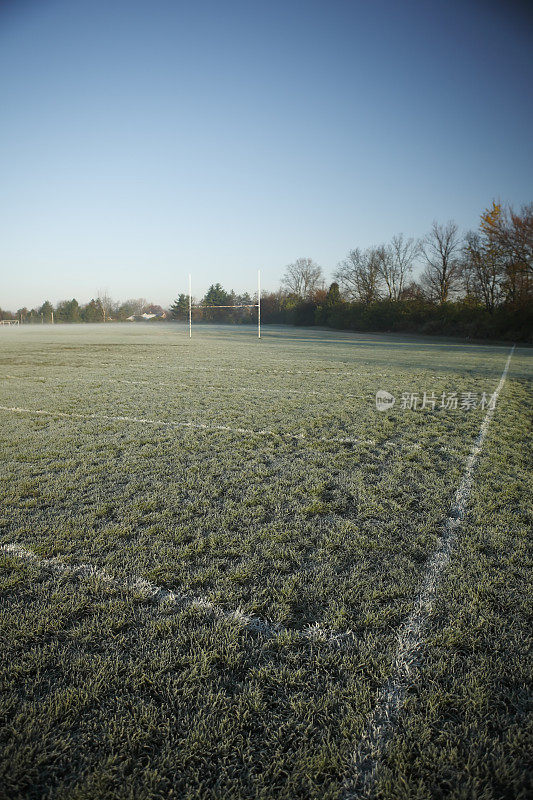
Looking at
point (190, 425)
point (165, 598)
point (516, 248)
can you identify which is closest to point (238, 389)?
point (190, 425)

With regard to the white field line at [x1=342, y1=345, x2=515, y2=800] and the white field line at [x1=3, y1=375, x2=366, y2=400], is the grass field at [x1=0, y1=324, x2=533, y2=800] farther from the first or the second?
the white field line at [x1=3, y1=375, x2=366, y2=400]

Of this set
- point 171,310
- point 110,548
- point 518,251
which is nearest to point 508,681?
point 110,548

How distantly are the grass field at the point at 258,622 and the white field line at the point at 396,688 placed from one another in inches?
0.5

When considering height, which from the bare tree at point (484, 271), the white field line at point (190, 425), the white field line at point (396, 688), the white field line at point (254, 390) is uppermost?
the bare tree at point (484, 271)

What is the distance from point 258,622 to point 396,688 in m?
0.66

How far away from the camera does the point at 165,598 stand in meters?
2.13

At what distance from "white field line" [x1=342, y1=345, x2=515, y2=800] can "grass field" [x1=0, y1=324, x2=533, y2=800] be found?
0.04 ft

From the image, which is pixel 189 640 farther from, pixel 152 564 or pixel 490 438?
pixel 490 438

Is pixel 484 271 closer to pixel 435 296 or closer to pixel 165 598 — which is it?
pixel 435 296

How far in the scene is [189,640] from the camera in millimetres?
1845

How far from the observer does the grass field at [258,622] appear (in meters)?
1.35

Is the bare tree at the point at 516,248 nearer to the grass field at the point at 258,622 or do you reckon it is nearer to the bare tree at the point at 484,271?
the bare tree at the point at 484,271

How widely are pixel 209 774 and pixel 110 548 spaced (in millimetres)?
1541

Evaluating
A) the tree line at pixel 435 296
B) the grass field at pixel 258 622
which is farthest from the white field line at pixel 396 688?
the tree line at pixel 435 296
